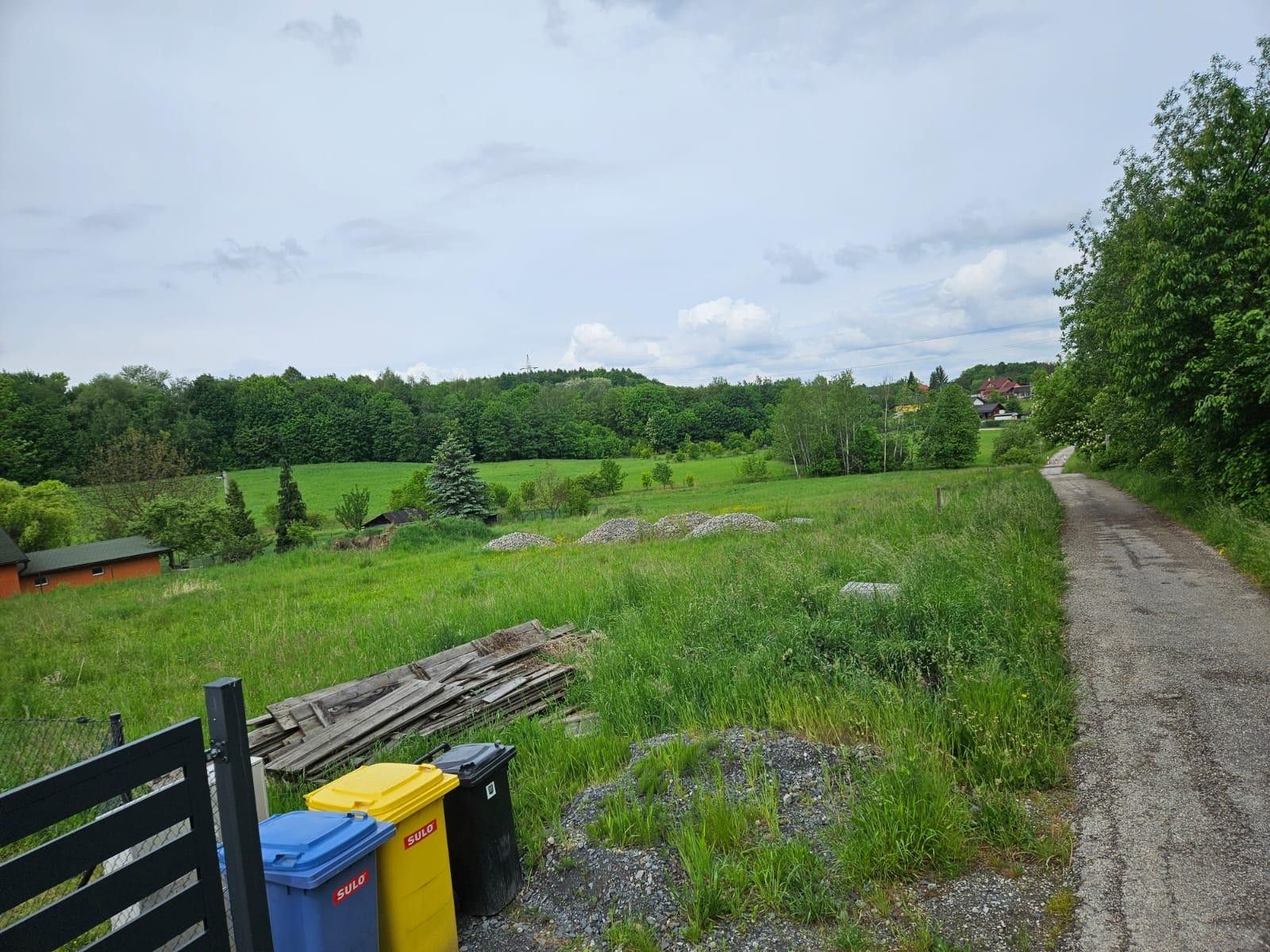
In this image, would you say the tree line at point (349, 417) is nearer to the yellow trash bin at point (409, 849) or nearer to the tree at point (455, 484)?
the tree at point (455, 484)

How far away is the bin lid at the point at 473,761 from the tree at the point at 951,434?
78032 mm

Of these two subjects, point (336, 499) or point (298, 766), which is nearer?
point (298, 766)

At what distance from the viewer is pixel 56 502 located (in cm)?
4625

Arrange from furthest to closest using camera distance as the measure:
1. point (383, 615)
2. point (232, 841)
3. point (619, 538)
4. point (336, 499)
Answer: point (336, 499) < point (619, 538) < point (383, 615) < point (232, 841)

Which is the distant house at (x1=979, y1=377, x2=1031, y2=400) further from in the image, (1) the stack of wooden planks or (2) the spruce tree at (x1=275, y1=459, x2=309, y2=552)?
(1) the stack of wooden planks

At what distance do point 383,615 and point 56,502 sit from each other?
156ft

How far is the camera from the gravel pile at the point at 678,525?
26336mm

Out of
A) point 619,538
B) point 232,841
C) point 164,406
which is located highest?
point 164,406

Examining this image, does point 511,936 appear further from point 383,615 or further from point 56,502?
point 56,502

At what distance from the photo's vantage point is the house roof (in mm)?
35812

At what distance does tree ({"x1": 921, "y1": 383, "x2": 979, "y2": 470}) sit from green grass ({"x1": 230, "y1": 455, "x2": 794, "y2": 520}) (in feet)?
51.6

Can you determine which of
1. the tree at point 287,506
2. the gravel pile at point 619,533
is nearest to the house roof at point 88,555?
the tree at point 287,506

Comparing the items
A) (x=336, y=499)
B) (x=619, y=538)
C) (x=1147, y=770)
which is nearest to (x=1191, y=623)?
(x=1147, y=770)

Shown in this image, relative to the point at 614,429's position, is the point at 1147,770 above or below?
below
